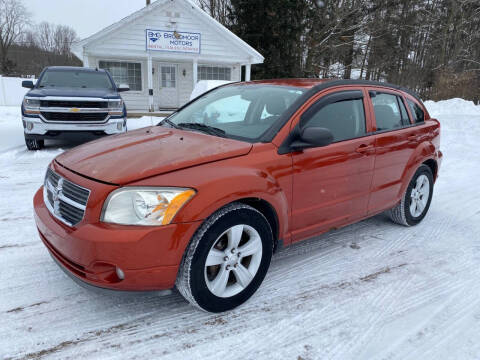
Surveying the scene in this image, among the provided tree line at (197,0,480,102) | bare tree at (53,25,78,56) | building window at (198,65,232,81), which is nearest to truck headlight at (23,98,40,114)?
building window at (198,65,232,81)

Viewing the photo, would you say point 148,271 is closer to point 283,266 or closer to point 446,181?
point 283,266

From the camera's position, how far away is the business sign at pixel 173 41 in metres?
15.3

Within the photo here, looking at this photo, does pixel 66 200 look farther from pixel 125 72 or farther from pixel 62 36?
pixel 62 36

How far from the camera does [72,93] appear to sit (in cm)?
749

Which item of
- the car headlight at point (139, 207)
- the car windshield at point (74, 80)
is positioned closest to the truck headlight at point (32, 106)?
the car windshield at point (74, 80)

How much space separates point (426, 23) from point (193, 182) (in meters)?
30.9

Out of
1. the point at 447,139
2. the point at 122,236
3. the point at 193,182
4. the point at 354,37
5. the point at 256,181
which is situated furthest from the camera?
the point at 354,37

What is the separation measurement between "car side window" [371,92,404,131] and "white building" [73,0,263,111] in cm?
1291

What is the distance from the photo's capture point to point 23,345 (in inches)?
84.4

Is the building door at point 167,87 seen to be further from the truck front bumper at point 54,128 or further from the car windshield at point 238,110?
the car windshield at point 238,110

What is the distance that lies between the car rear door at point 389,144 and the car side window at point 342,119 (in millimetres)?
223

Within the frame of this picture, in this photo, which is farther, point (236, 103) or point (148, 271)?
point (236, 103)

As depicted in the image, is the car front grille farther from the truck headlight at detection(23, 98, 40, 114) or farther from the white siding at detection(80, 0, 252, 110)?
the white siding at detection(80, 0, 252, 110)

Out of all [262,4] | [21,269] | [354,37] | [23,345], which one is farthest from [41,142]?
[354,37]
